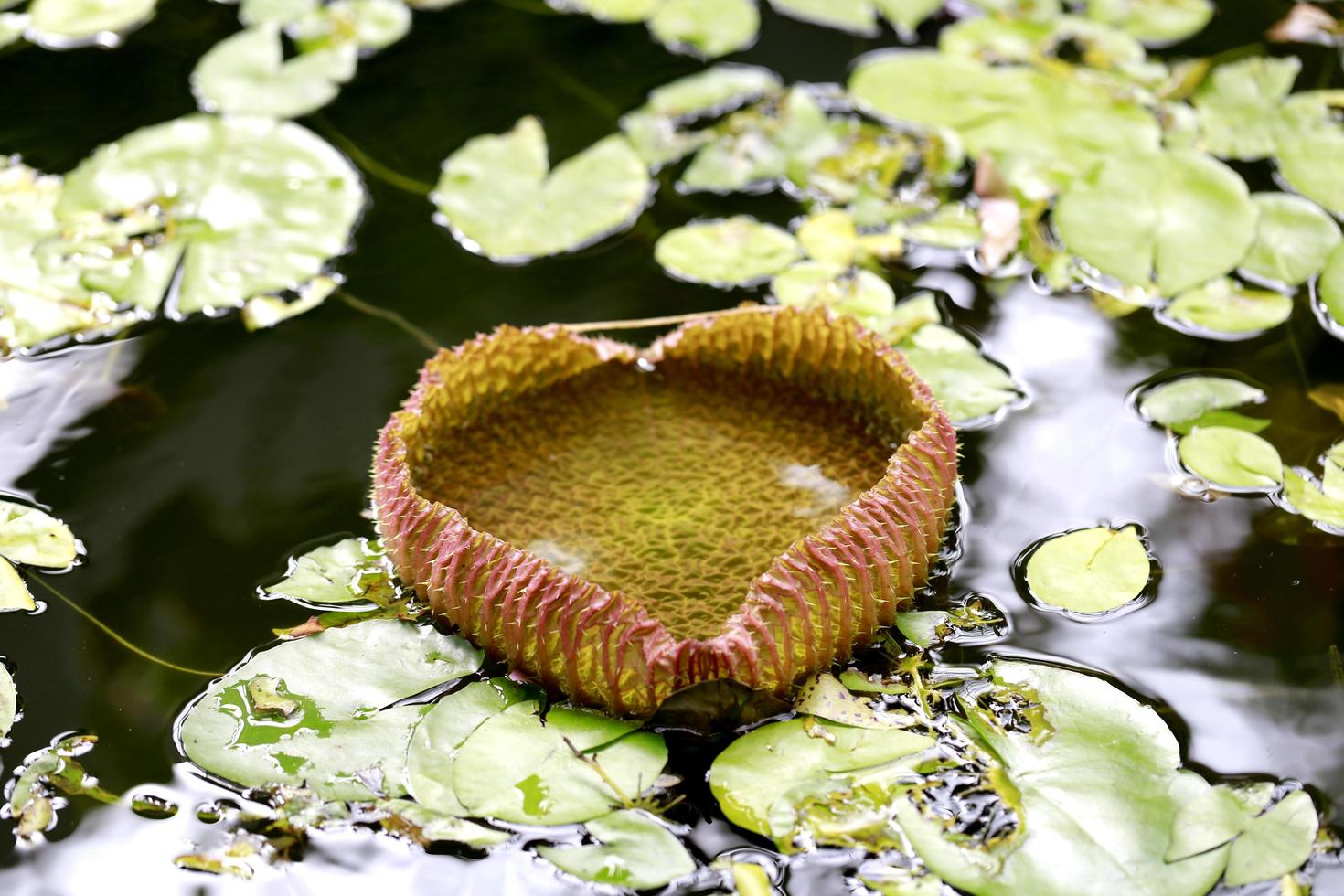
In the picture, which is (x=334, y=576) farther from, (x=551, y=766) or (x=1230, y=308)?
(x=1230, y=308)

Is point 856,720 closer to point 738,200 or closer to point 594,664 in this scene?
point 594,664

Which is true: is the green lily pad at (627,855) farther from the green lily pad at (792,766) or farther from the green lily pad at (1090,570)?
the green lily pad at (1090,570)

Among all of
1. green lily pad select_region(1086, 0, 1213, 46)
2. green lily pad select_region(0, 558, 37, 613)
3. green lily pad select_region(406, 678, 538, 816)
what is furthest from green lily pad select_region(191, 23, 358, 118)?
green lily pad select_region(1086, 0, 1213, 46)

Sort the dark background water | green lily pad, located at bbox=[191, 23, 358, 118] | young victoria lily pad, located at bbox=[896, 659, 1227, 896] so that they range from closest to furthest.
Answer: young victoria lily pad, located at bbox=[896, 659, 1227, 896], the dark background water, green lily pad, located at bbox=[191, 23, 358, 118]

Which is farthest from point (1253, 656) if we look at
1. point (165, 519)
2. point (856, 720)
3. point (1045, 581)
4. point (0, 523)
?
point (0, 523)

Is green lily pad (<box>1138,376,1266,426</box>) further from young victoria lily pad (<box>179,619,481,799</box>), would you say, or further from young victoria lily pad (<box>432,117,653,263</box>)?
young victoria lily pad (<box>179,619,481,799</box>)

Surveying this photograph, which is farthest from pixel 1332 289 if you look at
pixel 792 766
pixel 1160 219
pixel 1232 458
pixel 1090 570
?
pixel 792 766

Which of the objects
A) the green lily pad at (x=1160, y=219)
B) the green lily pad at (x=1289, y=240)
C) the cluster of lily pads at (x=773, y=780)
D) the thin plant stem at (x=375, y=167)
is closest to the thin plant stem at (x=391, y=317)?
the thin plant stem at (x=375, y=167)
